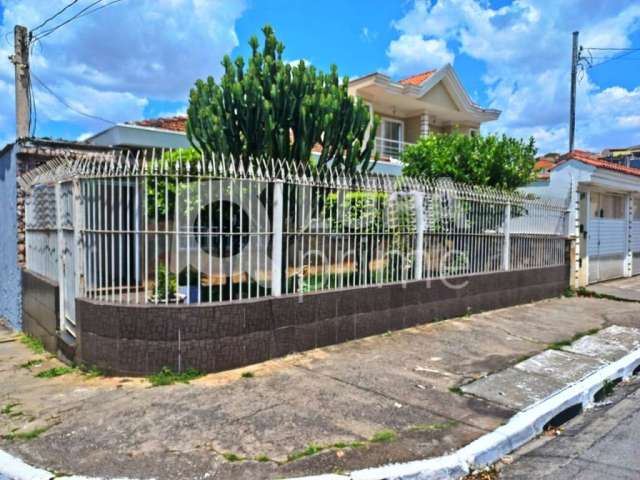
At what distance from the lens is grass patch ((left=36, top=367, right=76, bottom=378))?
5.51 meters

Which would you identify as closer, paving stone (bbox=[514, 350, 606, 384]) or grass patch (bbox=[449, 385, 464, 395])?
grass patch (bbox=[449, 385, 464, 395])

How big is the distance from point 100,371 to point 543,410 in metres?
4.58

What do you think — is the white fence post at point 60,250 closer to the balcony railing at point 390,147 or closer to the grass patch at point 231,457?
the grass patch at point 231,457

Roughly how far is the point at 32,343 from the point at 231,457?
213 inches

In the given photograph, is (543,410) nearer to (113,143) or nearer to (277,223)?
(277,223)

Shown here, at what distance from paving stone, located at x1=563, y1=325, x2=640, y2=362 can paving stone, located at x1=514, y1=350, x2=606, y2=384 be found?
30 centimetres

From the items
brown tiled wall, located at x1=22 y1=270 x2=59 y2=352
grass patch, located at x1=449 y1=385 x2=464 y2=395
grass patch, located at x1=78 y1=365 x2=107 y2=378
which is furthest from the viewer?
brown tiled wall, located at x1=22 y1=270 x2=59 y2=352

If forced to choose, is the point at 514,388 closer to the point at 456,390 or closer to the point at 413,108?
the point at 456,390

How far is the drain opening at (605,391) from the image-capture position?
204 inches

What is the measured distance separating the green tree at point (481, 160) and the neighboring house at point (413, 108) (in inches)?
161

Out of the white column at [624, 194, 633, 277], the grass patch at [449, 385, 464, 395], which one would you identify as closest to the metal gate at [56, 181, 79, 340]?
the grass patch at [449, 385, 464, 395]

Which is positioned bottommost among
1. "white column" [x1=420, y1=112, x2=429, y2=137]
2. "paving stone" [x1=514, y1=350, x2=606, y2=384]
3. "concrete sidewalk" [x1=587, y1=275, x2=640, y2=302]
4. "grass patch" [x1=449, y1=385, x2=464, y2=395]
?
"paving stone" [x1=514, y1=350, x2=606, y2=384]

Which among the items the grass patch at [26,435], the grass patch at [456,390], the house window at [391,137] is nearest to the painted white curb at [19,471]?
the grass patch at [26,435]

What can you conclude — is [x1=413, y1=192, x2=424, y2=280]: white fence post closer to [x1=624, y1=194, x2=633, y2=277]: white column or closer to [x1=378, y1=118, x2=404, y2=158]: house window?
[x1=624, y1=194, x2=633, y2=277]: white column
